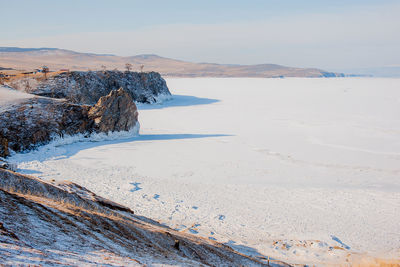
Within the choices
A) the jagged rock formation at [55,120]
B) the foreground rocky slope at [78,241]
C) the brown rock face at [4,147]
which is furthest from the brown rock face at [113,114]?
the foreground rocky slope at [78,241]

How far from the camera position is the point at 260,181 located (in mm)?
13125

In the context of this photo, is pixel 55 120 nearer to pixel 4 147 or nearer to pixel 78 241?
pixel 4 147

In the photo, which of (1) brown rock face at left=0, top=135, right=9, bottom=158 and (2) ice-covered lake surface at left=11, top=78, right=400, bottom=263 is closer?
(2) ice-covered lake surface at left=11, top=78, right=400, bottom=263

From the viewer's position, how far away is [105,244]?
4098 millimetres

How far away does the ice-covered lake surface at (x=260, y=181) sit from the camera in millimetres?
8992

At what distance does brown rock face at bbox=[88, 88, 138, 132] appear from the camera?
20222 mm

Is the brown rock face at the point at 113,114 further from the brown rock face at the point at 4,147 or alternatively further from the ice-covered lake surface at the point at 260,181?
the brown rock face at the point at 4,147

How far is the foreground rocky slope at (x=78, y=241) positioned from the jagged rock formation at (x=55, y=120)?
11.8 metres

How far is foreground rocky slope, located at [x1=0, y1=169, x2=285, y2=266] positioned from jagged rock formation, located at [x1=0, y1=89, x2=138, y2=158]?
1175cm

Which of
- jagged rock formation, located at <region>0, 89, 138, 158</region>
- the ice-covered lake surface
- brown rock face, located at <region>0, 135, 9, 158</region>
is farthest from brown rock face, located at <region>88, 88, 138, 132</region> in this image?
brown rock face, located at <region>0, 135, 9, 158</region>

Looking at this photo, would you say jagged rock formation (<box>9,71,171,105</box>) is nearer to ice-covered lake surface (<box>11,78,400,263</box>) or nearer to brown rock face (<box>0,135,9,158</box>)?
ice-covered lake surface (<box>11,78,400,263</box>)

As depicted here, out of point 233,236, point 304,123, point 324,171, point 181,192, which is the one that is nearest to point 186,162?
→ point 181,192

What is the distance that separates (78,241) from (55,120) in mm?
16715

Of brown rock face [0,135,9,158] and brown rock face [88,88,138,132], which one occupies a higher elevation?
brown rock face [88,88,138,132]
